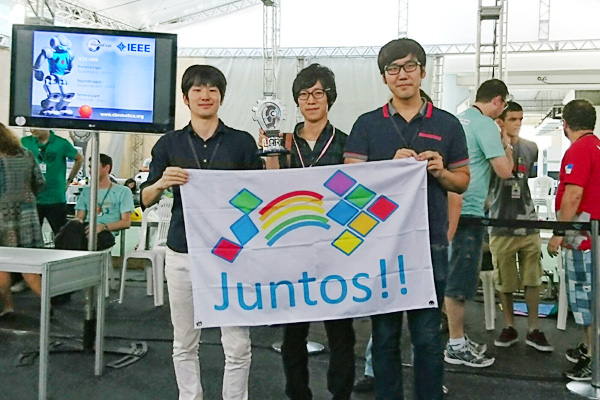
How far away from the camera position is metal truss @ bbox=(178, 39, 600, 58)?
929 centimetres

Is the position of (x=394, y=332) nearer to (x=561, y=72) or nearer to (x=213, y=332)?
(x=213, y=332)

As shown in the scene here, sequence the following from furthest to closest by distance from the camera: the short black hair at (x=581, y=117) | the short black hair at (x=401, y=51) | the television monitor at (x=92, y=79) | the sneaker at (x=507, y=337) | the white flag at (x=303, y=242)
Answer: the sneaker at (x=507, y=337) < the short black hair at (x=581, y=117) < the television monitor at (x=92, y=79) < the white flag at (x=303, y=242) < the short black hair at (x=401, y=51)

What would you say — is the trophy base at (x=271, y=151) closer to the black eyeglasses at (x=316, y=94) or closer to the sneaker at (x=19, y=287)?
the black eyeglasses at (x=316, y=94)

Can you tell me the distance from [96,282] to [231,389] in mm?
1186

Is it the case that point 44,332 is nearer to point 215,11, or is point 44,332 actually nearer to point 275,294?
point 275,294

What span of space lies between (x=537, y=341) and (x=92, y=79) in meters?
2.98

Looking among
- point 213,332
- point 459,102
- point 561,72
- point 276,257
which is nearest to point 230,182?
point 276,257

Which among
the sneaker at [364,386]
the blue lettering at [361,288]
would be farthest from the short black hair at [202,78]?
the sneaker at [364,386]

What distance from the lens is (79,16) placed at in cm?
1035

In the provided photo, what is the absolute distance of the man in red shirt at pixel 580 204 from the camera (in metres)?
2.99

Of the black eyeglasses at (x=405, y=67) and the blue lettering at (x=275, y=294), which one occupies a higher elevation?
the black eyeglasses at (x=405, y=67)

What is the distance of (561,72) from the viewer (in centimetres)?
1017

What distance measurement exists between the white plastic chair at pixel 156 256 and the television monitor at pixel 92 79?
1376 mm

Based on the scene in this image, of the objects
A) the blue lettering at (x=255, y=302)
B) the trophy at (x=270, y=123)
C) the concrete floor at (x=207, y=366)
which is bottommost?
the concrete floor at (x=207, y=366)
